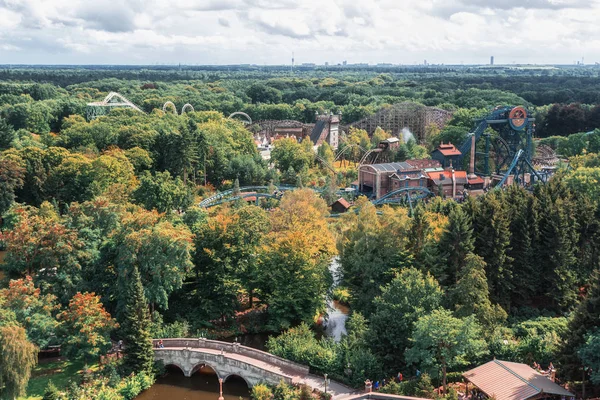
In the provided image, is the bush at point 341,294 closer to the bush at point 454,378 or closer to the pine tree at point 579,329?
the bush at point 454,378

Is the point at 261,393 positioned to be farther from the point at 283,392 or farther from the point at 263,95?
the point at 263,95

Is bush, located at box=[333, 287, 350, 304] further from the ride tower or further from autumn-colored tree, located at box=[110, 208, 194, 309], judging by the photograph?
the ride tower

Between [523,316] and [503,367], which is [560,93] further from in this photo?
[503,367]

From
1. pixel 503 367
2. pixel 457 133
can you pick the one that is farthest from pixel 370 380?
pixel 457 133

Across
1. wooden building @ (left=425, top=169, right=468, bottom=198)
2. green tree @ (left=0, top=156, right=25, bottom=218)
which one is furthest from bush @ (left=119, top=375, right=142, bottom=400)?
wooden building @ (left=425, top=169, right=468, bottom=198)

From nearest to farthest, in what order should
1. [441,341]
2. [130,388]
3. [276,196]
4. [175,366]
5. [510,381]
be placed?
1. [510,381]
2. [441,341]
3. [130,388]
4. [175,366]
5. [276,196]

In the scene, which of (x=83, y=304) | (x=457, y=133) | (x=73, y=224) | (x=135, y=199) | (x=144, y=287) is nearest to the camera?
(x=83, y=304)

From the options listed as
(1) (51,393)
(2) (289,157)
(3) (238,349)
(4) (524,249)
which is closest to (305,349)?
(3) (238,349)
